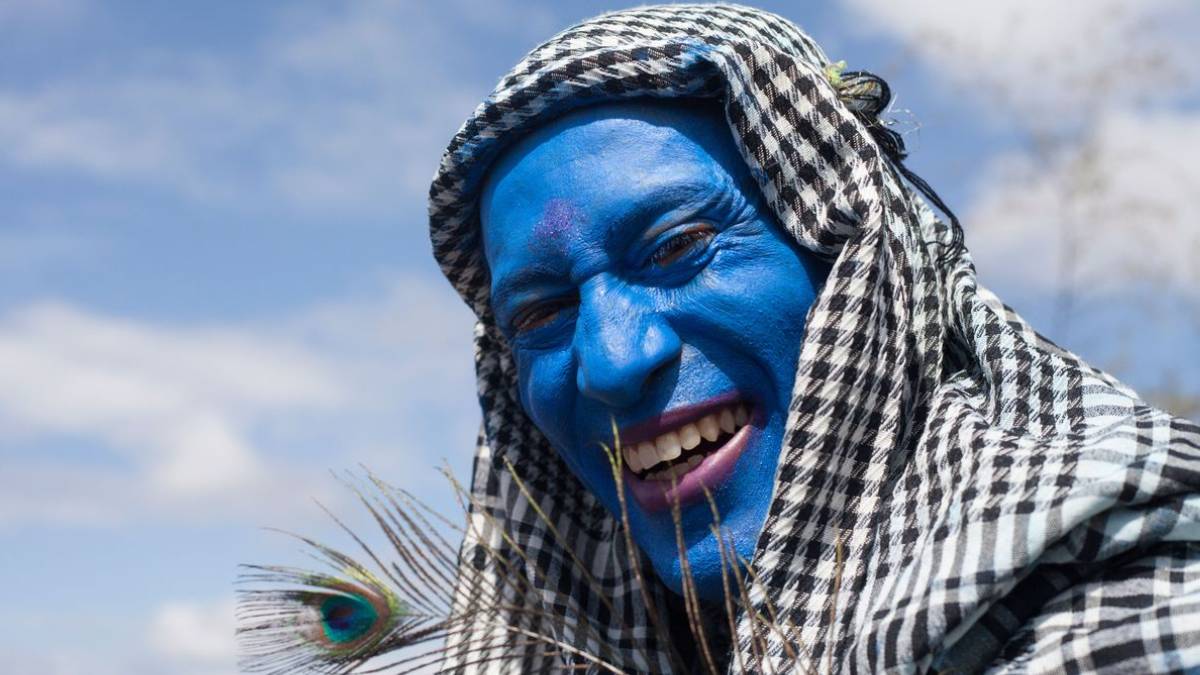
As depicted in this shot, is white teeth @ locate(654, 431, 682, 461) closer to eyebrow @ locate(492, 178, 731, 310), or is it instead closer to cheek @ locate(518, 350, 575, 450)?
cheek @ locate(518, 350, 575, 450)

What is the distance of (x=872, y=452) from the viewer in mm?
2535

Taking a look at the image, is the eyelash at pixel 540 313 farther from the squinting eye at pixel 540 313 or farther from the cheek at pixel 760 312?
Result: the cheek at pixel 760 312

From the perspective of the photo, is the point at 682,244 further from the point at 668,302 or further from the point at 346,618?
the point at 346,618

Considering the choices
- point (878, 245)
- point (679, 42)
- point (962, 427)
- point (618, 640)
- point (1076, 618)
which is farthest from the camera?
point (618, 640)

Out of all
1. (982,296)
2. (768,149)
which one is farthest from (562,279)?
(982,296)

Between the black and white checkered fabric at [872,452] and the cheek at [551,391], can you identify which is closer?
the black and white checkered fabric at [872,452]

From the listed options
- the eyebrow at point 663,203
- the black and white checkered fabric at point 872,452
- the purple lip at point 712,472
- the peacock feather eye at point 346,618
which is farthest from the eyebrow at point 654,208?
the peacock feather eye at point 346,618

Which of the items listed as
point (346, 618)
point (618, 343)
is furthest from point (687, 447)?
point (346, 618)

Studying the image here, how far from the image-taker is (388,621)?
2.91 m

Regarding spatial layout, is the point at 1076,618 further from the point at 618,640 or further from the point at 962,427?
the point at 618,640

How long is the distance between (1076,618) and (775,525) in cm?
63

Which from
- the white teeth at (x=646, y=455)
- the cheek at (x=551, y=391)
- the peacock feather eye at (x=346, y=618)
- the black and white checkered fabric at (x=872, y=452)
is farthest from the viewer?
the peacock feather eye at (x=346, y=618)

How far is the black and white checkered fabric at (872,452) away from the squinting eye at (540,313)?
321 mm

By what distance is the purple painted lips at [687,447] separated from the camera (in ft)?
8.52
